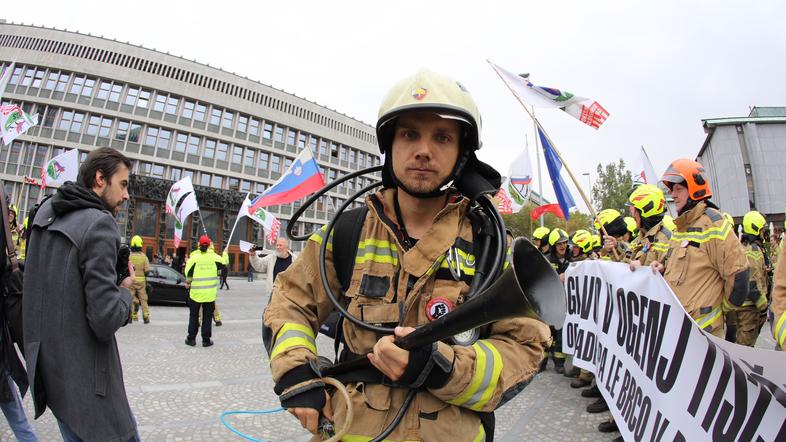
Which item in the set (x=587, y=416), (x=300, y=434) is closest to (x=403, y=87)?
(x=300, y=434)

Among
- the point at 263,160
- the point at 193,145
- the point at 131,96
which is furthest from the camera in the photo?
the point at 263,160

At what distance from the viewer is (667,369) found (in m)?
2.23

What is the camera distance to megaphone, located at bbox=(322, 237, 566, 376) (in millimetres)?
1026

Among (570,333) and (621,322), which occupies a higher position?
(621,322)

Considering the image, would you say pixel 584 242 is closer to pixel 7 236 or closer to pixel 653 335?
pixel 653 335

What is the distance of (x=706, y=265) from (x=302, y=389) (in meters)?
3.64

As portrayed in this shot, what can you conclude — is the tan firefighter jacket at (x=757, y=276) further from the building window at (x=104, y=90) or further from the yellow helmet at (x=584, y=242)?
the building window at (x=104, y=90)

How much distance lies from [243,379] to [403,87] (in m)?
5.13

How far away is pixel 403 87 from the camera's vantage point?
5.15ft

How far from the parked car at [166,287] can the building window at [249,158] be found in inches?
1312

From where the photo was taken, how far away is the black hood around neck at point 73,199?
217cm

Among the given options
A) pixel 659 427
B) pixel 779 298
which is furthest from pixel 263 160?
pixel 779 298

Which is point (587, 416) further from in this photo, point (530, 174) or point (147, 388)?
point (530, 174)

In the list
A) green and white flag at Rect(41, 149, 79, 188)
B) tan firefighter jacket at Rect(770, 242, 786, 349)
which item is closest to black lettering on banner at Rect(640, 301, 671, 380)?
tan firefighter jacket at Rect(770, 242, 786, 349)
